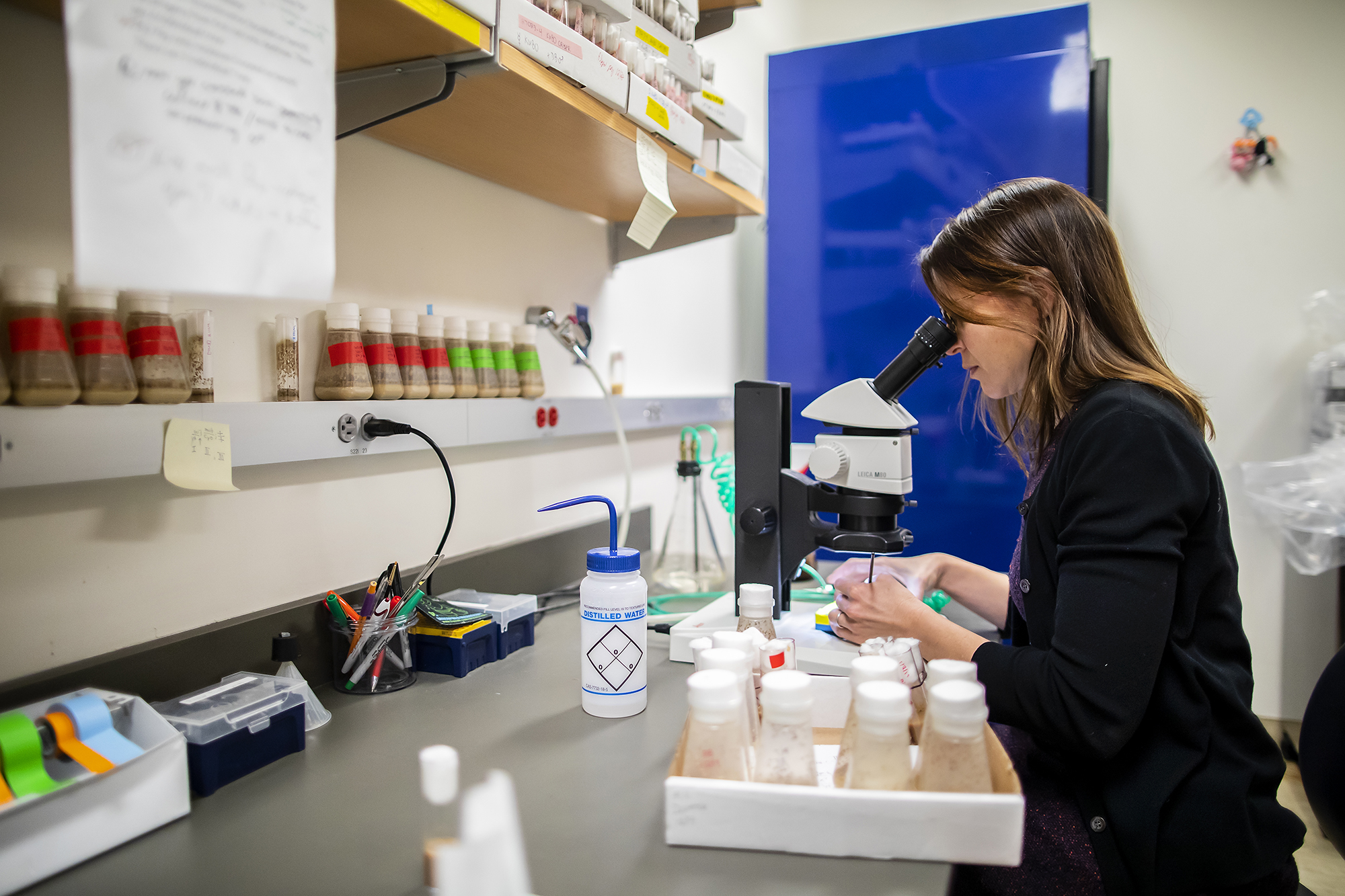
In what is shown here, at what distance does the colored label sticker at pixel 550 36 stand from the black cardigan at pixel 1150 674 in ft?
2.48

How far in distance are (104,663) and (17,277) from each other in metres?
0.38

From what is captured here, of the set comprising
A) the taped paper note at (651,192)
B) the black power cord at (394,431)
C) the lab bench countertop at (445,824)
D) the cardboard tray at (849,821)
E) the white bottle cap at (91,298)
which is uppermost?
the taped paper note at (651,192)

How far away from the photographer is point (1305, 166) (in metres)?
2.49

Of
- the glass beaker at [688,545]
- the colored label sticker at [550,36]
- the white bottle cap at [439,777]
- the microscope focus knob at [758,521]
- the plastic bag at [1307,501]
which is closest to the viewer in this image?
the white bottle cap at [439,777]

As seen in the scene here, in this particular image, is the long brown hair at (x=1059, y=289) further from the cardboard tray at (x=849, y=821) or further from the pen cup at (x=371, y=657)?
the pen cup at (x=371, y=657)

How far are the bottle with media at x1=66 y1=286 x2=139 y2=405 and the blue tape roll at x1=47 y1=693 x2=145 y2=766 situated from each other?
0.28m

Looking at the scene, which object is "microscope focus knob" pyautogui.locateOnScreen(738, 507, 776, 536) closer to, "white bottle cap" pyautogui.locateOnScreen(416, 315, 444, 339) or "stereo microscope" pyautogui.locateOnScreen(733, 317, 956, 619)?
"stereo microscope" pyautogui.locateOnScreen(733, 317, 956, 619)

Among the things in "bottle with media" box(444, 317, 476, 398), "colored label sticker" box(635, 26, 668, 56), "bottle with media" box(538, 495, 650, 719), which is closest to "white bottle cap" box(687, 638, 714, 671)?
"bottle with media" box(538, 495, 650, 719)

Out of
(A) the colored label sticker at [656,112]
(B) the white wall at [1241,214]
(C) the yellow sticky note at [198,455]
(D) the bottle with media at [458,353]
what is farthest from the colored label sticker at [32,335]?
(B) the white wall at [1241,214]

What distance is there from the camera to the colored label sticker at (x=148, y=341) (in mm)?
811

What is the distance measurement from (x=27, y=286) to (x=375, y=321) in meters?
0.41

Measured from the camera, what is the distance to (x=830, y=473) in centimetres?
103

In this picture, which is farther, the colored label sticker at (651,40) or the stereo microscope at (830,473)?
the colored label sticker at (651,40)

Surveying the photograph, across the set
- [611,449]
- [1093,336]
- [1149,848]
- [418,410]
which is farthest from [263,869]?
[611,449]
